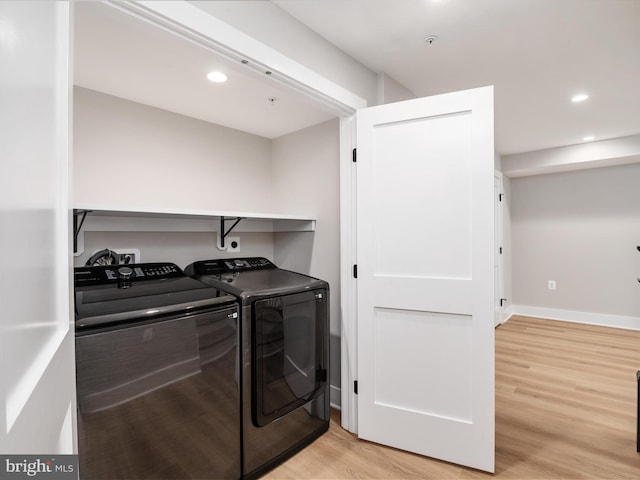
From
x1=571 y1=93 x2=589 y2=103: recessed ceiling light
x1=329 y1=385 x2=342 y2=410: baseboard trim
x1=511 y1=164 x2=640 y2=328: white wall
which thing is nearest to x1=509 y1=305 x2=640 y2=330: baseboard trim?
x1=511 y1=164 x2=640 y2=328: white wall

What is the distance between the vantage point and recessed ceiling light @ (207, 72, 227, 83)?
5.90ft

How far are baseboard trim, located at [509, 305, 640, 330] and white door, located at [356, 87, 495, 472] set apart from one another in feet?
12.9

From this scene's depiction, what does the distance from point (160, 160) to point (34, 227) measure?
2008 millimetres

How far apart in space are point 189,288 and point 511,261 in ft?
16.1

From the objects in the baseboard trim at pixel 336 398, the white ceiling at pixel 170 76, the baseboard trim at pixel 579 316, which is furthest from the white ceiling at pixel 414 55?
the baseboard trim at pixel 579 316

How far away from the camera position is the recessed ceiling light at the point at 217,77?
1799 mm

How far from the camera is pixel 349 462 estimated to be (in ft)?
5.82

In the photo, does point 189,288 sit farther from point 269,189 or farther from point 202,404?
point 269,189

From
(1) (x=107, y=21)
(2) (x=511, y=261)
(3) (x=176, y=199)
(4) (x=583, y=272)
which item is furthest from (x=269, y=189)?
(4) (x=583, y=272)

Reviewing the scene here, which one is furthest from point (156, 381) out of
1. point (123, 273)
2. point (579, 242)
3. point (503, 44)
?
point (579, 242)

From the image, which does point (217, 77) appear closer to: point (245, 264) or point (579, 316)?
point (245, 264)

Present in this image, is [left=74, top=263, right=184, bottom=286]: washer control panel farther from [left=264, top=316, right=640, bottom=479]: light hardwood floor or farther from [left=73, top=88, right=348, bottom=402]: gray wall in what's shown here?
[left=264, top=316, right=640, bottom=479]: light hardwood floor

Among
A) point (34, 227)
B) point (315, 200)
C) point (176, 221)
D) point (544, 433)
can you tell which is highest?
point (315, 200)

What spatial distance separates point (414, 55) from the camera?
197 cm
